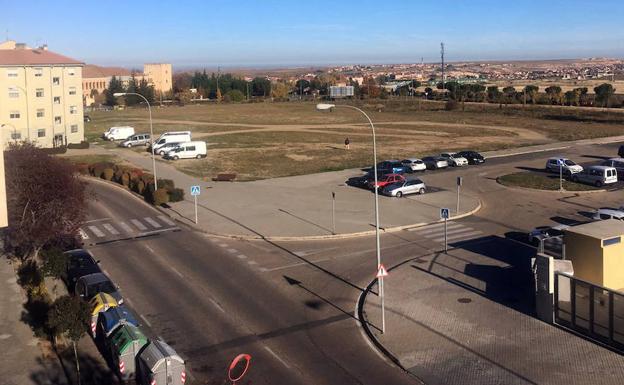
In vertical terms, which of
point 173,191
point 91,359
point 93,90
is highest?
point 93,90

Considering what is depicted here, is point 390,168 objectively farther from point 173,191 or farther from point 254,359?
point 254,359

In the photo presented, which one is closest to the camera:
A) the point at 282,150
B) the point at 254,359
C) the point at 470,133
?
the point at 254,359

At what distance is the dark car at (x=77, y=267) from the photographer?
22.5 meters

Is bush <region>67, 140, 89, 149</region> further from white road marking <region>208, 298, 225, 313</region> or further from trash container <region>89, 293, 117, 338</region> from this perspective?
trash container <region>89, 293, 117, 338</region>

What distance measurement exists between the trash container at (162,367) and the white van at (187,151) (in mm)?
41303

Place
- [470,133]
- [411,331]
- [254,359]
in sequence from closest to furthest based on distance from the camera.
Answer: [254,359], [411,331], [470,133]

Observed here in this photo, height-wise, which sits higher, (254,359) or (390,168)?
(390,168)

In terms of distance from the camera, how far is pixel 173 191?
36.6 metres

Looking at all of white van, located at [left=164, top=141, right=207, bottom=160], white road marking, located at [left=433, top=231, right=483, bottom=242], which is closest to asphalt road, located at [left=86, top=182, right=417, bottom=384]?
white road marking, located at [left=433, top=231, right=483, bottom=242]

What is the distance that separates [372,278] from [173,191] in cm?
1772

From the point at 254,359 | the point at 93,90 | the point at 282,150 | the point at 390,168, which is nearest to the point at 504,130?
the point at 282,150

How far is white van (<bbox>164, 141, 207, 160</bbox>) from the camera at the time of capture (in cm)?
5472

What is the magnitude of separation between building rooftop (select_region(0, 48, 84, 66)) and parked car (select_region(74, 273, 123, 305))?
44694 millimetres

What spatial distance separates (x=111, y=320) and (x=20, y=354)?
2645 millimetres
